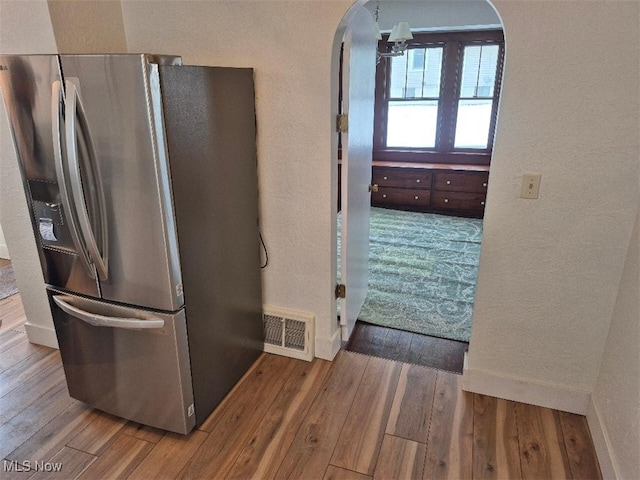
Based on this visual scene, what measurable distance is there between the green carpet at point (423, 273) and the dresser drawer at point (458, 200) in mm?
156

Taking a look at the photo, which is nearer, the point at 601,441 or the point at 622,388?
the point at 622,388

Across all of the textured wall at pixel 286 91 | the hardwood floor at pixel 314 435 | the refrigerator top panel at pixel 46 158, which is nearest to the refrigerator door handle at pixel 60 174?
the refrigerator top panel at pixel 46 158

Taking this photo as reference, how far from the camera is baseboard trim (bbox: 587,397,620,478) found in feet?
5.53

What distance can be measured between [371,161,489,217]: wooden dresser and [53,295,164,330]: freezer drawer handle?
4.15 metres

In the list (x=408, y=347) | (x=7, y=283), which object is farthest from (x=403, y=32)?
(x=7, y=283)

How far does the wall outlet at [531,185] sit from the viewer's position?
5.92 ft

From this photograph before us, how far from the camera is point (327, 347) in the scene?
2469 mm

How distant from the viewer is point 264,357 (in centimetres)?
253

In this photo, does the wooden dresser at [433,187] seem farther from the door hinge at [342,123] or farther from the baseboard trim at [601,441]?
the baseboard trim at [601,441]

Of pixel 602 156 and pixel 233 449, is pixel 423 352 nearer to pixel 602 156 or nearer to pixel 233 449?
pixel 233 449

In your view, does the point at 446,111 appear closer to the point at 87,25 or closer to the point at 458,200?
the point at 458,200

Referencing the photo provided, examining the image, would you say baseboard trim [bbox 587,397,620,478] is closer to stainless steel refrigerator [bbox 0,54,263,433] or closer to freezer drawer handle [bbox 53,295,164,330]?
stainless steel refrigerator [bbox 0,54,263,433]

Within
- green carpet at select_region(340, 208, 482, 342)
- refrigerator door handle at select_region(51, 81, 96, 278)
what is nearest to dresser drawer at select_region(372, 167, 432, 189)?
green carpet at select_region(340, 208, 482, 342)

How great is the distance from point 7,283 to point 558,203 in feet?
12.9
